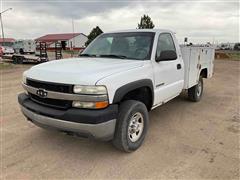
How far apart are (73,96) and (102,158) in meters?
1.15

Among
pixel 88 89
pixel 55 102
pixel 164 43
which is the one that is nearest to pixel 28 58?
pixel 164 43

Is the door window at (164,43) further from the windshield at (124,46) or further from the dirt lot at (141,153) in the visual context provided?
the dirt lot at (141,153)

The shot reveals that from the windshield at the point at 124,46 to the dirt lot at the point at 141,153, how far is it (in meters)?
1.54

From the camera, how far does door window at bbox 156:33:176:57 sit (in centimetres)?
434

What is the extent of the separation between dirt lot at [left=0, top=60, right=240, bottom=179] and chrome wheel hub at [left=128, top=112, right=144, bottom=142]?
238 mm

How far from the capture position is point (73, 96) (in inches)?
117

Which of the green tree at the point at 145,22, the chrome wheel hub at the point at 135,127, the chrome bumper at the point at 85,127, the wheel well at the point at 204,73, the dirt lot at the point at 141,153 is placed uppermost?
the green tree at the point at 145,22

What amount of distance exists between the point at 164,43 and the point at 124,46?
838mm

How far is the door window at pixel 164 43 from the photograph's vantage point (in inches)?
171

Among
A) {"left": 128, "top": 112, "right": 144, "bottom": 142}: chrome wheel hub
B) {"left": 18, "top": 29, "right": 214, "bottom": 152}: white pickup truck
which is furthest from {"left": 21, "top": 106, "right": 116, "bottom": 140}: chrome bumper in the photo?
{"left": 128, "top": 112, "right": 144, "bottom": 142}: chrome wheel hub

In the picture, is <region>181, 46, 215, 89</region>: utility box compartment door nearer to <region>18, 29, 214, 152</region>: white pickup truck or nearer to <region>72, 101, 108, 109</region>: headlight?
<region>18, 29, 214, 152</region>: white pickup truck

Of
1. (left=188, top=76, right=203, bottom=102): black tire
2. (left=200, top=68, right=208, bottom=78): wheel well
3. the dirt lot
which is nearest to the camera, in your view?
the dirt lot

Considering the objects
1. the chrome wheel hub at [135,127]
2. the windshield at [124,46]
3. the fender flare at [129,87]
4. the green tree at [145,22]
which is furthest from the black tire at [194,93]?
the green tree at [145,22]

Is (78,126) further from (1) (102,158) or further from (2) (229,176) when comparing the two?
(2) (229,176)
